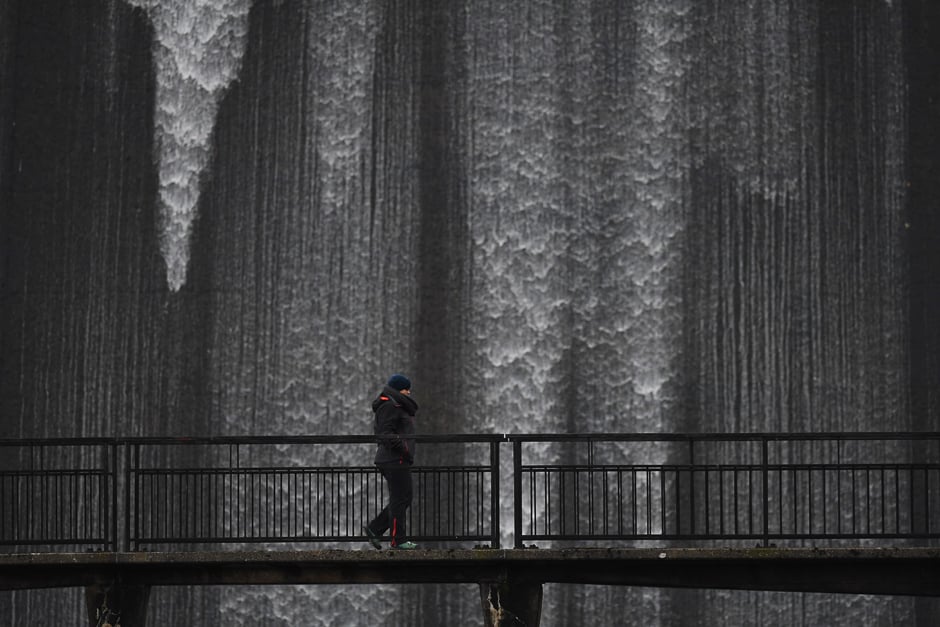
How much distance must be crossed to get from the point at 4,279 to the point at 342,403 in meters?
4.76

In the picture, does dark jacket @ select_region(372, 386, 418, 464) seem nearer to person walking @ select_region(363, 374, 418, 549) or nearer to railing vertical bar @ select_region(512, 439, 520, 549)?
person walking @ select_region(363, 374, 418, 549)

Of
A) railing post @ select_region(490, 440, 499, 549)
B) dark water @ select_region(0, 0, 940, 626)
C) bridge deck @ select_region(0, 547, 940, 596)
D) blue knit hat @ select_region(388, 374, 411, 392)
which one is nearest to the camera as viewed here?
bridge deck @ select_region(0, 547, 940, 596)

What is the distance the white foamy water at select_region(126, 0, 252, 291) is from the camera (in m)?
19.2

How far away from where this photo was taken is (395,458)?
44.0 ft

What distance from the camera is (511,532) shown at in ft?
60.0

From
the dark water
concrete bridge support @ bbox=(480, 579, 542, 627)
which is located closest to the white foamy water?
the dark water

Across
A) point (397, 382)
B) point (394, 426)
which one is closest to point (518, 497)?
point (394, 426)

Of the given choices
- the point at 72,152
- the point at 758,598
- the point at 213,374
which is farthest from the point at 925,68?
the point at 72,152

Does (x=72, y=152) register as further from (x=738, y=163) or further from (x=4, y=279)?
(x=738, y=163)

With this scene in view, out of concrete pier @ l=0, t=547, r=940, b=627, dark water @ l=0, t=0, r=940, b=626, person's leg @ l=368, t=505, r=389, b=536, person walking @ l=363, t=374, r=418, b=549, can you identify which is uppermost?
dark water @ l=0, t=0, r=940, b=626

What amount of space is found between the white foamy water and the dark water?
54 millimetres

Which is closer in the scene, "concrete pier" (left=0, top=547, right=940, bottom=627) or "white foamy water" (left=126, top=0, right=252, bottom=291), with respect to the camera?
"concrete pier" (left=0, top=547, right=940, bottom=627)

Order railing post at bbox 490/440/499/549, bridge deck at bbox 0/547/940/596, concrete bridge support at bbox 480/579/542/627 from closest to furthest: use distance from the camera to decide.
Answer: bridge deck at bbox 0/547/940/596
railing post at bbox 490/440/499/549
concrete bridge support at bbox 480/579/542/627

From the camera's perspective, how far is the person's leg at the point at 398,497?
527 inches
